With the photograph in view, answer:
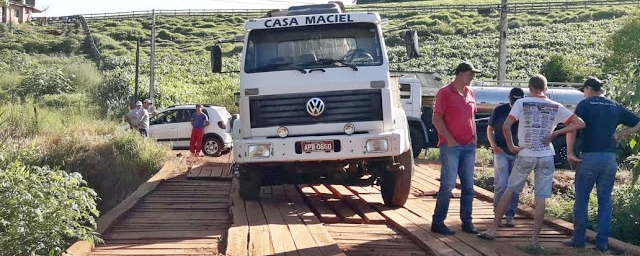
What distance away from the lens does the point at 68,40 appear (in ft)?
199

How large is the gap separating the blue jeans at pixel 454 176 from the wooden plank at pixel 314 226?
1.16 metres

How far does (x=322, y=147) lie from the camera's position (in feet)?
31.9

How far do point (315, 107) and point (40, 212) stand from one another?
357cm

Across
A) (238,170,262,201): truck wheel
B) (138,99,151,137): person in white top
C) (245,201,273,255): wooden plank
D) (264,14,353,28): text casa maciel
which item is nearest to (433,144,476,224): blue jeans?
(245,201,273,255): wooden plank

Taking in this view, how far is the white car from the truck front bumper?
12183 millimetres

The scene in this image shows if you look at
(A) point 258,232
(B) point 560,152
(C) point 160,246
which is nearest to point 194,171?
(A) point 258,232

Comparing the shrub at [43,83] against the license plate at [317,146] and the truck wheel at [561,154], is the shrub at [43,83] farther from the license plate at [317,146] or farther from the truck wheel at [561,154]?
→ the license plate at [317,146]

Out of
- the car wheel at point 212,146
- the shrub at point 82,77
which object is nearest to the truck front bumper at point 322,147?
the car wheel at point 212,146

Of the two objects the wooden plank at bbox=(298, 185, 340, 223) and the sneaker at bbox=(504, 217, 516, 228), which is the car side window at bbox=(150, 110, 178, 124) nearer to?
the wooden plank at bbox=(298, 185, 340, 223)

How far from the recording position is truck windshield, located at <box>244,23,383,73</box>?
406 inches

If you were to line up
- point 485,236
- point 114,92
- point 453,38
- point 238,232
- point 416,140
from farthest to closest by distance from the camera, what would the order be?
point 453,38
point 114,92
point 416,140
point 238,232
point 485,236

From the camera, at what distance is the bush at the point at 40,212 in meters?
7.65

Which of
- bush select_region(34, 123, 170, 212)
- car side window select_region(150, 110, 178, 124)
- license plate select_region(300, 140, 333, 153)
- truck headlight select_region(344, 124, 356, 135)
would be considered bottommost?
bush select_region(34, 123, 170, 212)

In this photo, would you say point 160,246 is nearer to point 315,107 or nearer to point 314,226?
point 314,226
